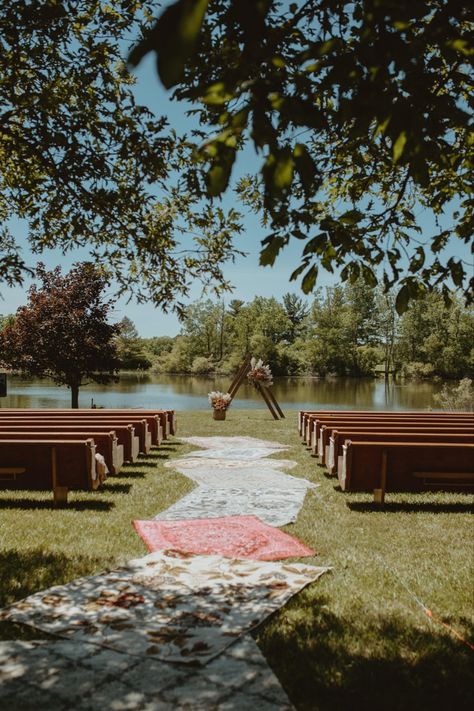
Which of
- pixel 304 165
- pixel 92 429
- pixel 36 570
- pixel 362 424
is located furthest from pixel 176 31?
pixel 362 424

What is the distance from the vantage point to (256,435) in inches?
583

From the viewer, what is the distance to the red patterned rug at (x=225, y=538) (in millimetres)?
5270

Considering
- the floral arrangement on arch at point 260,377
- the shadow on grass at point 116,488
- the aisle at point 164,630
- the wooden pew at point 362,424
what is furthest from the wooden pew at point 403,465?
the floral arrangement on arch at point 260,377

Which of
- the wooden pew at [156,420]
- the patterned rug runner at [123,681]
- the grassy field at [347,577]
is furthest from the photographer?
the wooden pew at [156,420]

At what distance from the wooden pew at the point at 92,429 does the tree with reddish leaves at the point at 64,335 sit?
37.4ft

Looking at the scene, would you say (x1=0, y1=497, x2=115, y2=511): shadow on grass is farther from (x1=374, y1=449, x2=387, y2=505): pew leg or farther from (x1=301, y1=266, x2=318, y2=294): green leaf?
(x1=301, y1=266, x2=318, y2=294): green leaf

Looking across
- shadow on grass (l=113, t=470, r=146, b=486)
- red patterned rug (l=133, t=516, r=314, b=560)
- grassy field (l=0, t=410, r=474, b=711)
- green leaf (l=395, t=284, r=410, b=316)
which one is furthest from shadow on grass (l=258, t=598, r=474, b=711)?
shadow on grass (l=113, t=470, r=146, b=486)

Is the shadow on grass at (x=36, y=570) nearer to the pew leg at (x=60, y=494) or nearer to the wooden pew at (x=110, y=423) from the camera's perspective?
the pew leg at (x=60, y=494)

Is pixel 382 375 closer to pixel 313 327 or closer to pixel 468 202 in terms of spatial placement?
pixel 313 327

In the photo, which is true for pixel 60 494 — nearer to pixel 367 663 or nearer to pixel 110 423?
pixel 110 423

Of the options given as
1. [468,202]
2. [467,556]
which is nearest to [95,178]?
[468,202]

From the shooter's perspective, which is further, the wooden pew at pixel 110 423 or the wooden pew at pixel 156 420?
the wooden pew at pixel 156 420

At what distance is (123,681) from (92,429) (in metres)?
6.36

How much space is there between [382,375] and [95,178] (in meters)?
70.8
